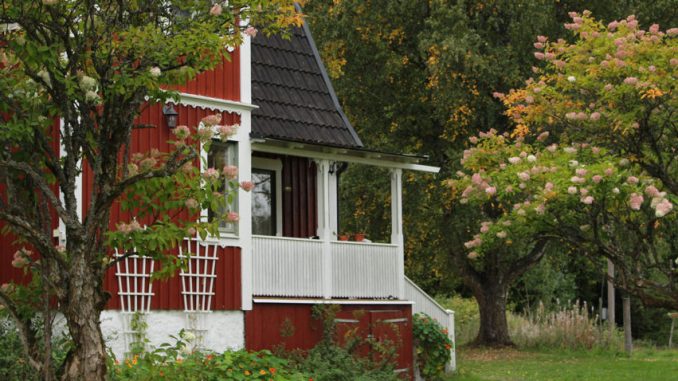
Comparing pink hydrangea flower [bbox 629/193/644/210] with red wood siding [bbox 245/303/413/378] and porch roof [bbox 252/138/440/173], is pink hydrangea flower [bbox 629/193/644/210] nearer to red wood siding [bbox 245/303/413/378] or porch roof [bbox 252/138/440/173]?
red wood siding [bbox 245/303/413/378]

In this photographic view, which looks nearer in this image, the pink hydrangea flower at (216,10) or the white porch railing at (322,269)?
Result: the pink hydrangea flower at (216,10)

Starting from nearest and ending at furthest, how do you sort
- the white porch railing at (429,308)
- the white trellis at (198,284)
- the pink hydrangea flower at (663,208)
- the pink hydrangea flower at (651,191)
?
the pink hydrangea flower at (663,208)
the pink hydrangea flower at (651,191)
the white trellis at (198,284)
the white porch railing at (429,308)

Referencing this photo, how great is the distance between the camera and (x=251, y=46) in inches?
768

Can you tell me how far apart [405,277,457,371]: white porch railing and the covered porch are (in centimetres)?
132

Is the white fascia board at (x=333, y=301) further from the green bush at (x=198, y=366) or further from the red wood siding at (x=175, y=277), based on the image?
the green bush at (x=198, y=366)

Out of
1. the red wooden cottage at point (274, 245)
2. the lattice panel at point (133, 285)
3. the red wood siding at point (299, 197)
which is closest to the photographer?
the lattice panel at point (133, 285)

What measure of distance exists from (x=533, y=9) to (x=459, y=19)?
1617mm

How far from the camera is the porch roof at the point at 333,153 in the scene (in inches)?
710

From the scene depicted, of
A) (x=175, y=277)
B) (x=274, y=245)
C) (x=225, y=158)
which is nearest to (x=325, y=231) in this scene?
(x=274, y=245)

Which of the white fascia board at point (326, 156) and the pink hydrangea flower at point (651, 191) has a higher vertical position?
the white fascia board at point (326, 156)

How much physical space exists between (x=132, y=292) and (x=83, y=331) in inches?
231

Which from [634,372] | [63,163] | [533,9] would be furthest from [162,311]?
[533,9]

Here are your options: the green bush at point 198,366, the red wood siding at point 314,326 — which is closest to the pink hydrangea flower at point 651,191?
the green bush at point 198,366

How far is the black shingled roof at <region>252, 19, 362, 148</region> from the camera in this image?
743 inches
